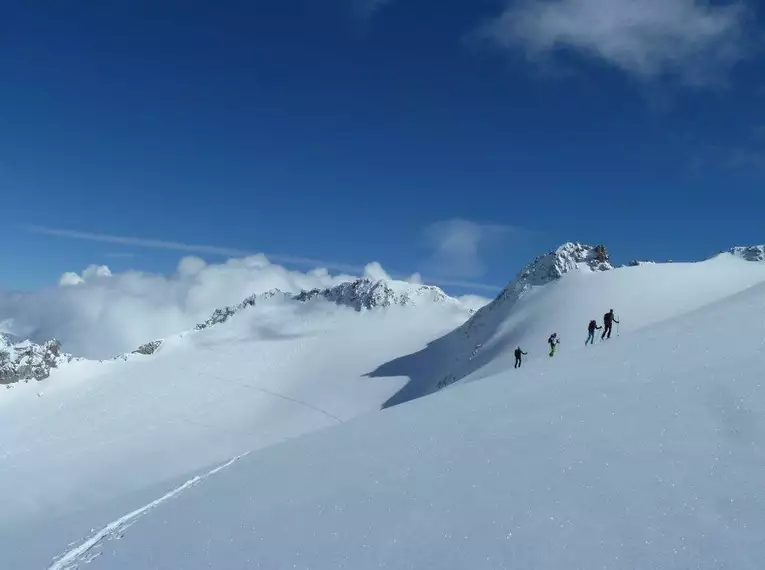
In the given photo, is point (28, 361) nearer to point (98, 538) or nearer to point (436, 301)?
point (436, 301)

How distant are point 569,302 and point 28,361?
97.8 metres

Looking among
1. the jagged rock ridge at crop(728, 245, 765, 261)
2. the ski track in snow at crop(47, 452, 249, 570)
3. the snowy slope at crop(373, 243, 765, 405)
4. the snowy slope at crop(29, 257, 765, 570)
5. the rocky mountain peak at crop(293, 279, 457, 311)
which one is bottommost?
the ski track in snow at crop(47, 452, 249, 570)

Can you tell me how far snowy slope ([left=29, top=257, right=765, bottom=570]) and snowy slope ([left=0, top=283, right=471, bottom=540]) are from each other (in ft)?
74.1

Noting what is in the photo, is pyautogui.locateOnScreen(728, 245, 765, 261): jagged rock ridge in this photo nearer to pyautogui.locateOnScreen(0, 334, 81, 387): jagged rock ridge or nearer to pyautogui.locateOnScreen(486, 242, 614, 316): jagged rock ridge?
pyautogui.locateOnScreen(486, 242, 614, 316): jagged rock ridge

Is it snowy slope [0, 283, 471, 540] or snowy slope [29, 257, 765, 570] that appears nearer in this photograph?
snowy slope [29, 257, 765, 570]

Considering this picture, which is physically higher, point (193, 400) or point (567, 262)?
point (567, 262)

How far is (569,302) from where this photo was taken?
2280 inches

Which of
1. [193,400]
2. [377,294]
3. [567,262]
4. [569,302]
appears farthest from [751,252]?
[193,400]

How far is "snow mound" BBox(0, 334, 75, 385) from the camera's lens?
97.3 m

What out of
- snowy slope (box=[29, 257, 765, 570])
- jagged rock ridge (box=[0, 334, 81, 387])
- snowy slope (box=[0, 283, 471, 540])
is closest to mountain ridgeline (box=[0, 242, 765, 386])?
jagged rock ridge (box=[0, 334, 81, 387])

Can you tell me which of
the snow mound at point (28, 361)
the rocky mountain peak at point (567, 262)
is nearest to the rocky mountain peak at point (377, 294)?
the rocky mountain peak at point (567, 262)

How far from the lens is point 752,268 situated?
201ft

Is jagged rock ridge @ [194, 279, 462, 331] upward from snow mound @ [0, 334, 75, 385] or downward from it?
upward

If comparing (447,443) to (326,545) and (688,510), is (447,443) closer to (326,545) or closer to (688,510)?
(326,545)
